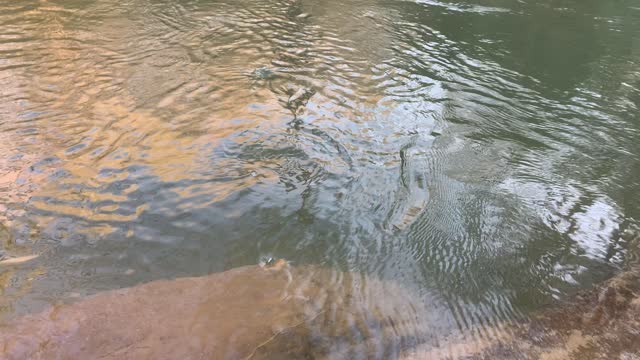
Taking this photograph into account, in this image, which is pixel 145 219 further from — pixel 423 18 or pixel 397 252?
pixel 423 18

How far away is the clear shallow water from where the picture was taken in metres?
5.09

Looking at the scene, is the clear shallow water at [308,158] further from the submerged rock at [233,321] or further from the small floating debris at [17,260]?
the submerged rock at [233,321]

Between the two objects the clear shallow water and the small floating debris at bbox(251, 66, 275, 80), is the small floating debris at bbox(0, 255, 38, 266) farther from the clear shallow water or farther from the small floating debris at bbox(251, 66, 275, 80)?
the small floating debris at bbox(251, 66, 275, 80)

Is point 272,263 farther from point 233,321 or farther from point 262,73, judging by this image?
point 262,73

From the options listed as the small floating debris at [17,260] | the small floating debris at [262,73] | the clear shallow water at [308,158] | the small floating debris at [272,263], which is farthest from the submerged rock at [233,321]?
the small floating debris at [262,73]

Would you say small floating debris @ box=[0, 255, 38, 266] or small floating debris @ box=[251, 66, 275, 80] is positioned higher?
small floating debris @ box=[251, 66, 275, 80]

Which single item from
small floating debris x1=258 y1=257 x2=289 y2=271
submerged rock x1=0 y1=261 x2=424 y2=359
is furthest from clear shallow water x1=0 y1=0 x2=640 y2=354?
submerged rock x1=0 y1=261 x2=424 y2=359

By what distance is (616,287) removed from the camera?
4.97 metres

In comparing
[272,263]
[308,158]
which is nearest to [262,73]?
[308,158]

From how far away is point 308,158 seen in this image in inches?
265

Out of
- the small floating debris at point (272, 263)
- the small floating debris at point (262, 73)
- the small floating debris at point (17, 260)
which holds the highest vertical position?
the small floating debris at point (262, 73)

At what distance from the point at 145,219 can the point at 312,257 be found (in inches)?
76.4

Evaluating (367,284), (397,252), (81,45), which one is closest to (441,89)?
(397,252)

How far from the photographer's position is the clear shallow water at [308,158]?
16.7 feet
